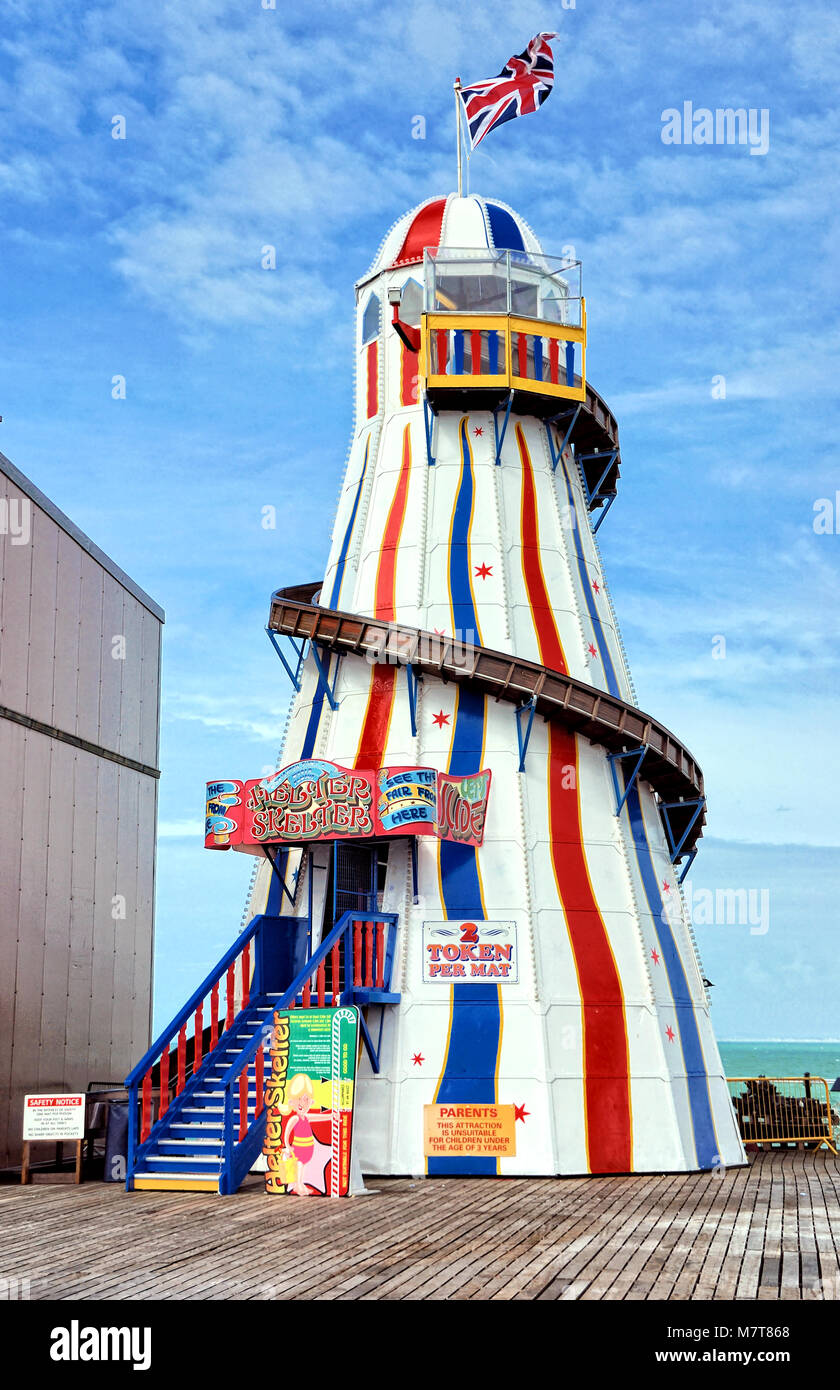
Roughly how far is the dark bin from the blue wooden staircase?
52 centimetres

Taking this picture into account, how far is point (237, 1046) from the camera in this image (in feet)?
56.9

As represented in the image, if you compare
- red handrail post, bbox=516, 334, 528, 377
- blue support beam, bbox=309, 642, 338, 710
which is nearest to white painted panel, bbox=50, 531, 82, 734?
blue support beam, bbox=309, 642, 338, 710

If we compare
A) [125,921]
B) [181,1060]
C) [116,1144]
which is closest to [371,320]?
[125,921]

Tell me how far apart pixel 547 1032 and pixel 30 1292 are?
915 centimetres

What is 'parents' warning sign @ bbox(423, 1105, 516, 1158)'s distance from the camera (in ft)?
55.5

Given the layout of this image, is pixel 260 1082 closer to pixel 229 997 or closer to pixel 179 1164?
pixel 179 1164

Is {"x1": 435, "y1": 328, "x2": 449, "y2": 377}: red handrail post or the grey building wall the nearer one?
the grey building wall

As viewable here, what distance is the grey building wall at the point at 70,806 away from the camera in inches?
733

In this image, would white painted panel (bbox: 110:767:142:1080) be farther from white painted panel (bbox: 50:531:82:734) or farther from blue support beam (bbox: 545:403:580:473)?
blue support beam (bbox: 545:403:580:473)

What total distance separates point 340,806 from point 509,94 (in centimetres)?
1182

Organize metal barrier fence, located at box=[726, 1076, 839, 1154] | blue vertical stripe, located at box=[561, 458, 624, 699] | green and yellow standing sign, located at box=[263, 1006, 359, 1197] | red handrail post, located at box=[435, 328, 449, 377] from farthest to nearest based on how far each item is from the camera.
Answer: metal barrier fence, located at box=[726, 1076, 839, 1154]
blue vertical stripe, located at box=[561, 458, 624, 699]
red handrail post, located at box=[435, 328, 449, 377]
green and yellow standing sign, located at box=[263, 1006, 359, 1197]

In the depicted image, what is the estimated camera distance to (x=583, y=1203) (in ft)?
46.7

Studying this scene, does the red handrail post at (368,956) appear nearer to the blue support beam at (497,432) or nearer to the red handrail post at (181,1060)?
the red handrail post at (181,1060)
